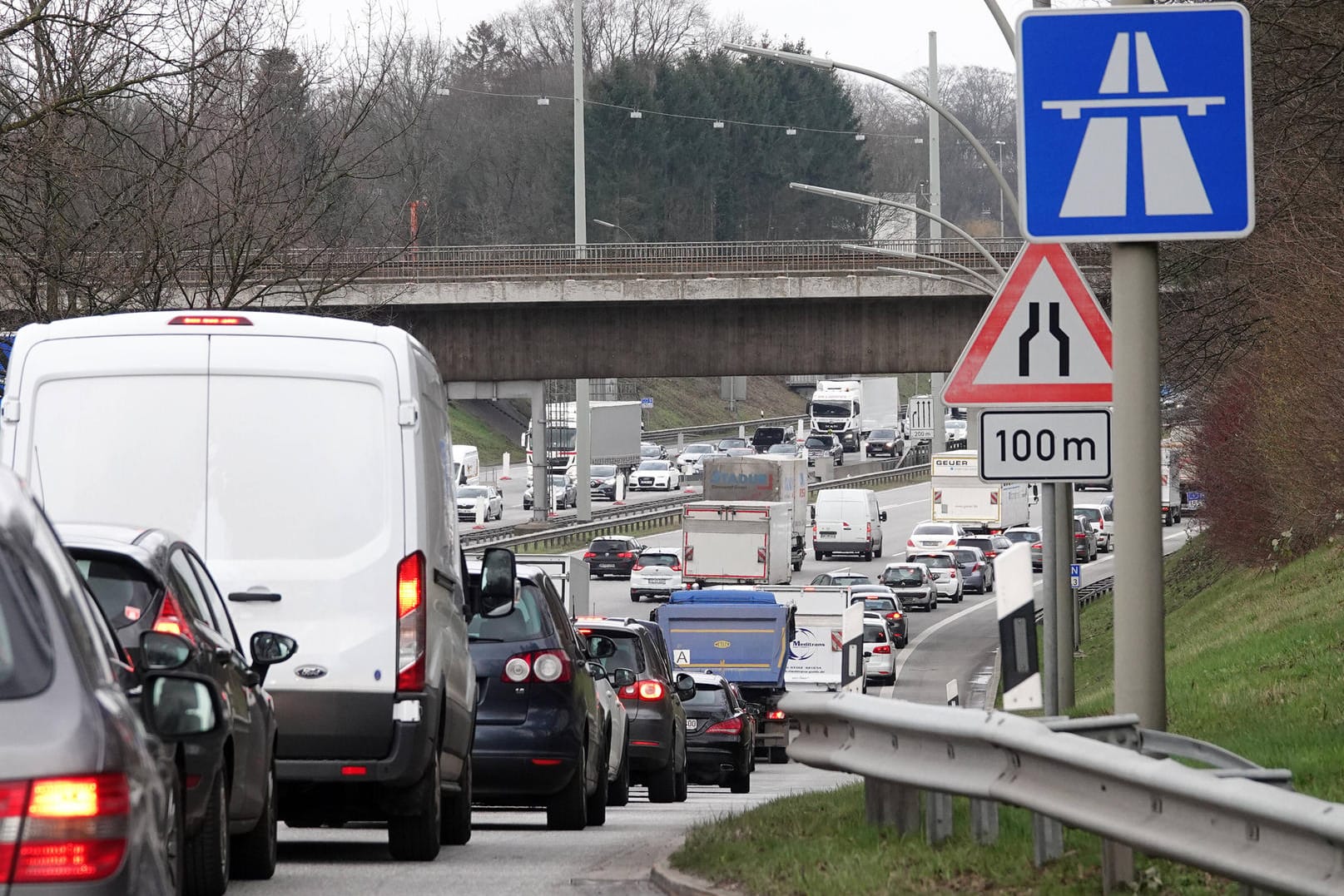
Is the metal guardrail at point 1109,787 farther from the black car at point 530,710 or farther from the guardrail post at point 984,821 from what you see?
the black car at point 530,710

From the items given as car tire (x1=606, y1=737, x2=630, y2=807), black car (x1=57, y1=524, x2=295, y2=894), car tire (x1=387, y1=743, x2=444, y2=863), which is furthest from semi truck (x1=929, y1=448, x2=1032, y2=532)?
black car (x1=57, y1=524, x2=295, y2=894)

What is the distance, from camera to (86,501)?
9.76 metres

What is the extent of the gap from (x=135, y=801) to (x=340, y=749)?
566 cm

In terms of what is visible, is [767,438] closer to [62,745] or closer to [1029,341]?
[1029,341]

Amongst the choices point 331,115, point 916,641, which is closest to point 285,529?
point 331,115

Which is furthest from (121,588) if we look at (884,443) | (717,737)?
(884,443)

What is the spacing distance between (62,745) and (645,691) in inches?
600

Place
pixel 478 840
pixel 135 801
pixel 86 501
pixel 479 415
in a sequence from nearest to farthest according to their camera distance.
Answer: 1. pixel 135 801
2. pixel 86 501
3. pixel 478 840
4. pixel 479 415

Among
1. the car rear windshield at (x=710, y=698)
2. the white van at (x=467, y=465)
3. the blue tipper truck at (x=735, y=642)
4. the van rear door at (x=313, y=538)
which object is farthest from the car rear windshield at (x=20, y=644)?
the white van at (x=467, y=465)

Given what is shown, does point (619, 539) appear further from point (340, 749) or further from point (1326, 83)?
point (340, 749)

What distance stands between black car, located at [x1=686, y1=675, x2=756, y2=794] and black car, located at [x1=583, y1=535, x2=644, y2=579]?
4477 cm

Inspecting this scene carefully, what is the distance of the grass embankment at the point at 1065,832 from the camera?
7.78 m

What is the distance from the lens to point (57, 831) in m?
4.03

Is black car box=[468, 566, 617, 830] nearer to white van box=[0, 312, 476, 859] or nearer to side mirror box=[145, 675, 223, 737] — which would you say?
white van box=[0, 312, 476, 859]
